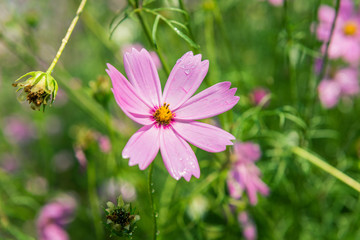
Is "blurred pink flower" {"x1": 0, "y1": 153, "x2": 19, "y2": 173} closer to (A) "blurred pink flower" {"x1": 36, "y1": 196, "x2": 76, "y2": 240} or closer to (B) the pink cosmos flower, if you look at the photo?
(A) "blurred pink flower" {"x1": 36, "y1": 196, "x2": 76, "y2": 240}

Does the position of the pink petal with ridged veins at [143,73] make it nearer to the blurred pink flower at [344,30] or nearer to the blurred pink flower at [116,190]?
the blurred pink flower at [116,190]

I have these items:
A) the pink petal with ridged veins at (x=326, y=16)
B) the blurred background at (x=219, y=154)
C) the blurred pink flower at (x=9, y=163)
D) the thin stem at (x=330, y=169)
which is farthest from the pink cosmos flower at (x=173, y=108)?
the blurred pink flower at (x=9, y=163)

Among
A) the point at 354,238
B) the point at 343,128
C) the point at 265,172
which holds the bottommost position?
the point at 354,238

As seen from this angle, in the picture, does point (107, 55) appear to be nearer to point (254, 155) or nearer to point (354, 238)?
point (254, 155)

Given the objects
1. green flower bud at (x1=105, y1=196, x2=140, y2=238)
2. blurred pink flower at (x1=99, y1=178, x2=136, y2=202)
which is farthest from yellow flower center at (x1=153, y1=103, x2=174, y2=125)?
blurred pink flower at (x1=99, y1=178, x2=136, y2=202)

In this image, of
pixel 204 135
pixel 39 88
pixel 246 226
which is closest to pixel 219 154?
pixel 246 226

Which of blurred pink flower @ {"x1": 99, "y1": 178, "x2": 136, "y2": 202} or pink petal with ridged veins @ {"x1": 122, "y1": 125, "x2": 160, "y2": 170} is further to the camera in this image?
blurred pink flower @ {"x1": 99, "y1": 178, "x2": 136, "y2": 202}

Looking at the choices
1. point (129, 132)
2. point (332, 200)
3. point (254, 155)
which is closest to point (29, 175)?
point (129, 132)
